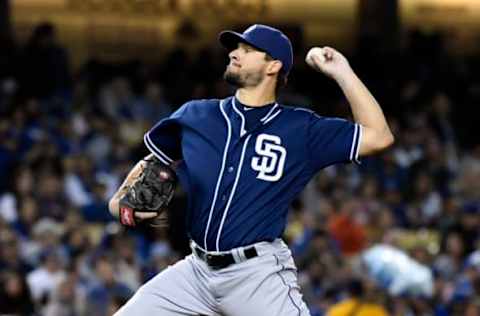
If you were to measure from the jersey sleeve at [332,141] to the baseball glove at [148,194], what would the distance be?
0.57 m

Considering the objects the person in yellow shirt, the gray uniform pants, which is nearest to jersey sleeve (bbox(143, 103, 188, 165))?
the gray uniform pants

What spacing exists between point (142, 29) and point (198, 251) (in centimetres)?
989

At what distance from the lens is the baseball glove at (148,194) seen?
19.0 ft

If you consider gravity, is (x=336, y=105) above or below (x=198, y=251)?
below

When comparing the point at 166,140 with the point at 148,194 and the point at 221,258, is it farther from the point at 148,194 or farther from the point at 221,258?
the point at 221,258

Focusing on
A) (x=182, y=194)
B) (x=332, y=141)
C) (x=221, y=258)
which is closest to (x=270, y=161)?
(x=332, y=141)

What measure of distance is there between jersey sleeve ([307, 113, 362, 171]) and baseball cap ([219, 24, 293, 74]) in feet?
0.85

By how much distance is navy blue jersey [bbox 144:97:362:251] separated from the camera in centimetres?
566

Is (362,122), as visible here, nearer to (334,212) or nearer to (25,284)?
(25,284)

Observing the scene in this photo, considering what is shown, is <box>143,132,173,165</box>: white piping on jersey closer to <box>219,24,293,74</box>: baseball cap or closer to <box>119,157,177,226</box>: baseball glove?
<box>119,157,177,226</box>: baseball glove

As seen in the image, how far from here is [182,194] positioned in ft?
38.7

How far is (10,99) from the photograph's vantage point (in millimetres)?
12812

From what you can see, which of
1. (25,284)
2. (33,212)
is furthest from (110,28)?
(25,284)

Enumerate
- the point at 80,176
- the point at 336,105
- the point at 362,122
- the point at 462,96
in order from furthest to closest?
the point at 462,96
the point at 336,105
the point at 80,176
the point at 362,122
